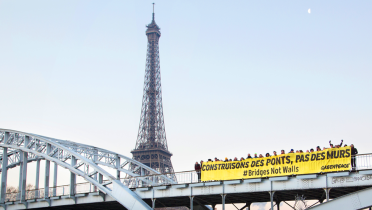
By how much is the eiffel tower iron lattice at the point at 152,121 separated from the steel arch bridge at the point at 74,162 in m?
40.4

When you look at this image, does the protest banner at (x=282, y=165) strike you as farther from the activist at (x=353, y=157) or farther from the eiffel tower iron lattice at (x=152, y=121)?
the eiffel tower iron lattice at (x=152, y=121)

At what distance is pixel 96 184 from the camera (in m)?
33.5

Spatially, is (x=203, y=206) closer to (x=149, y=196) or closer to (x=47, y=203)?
(x=149, y=196)

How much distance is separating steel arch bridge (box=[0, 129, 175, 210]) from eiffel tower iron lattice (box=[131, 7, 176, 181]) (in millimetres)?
40385

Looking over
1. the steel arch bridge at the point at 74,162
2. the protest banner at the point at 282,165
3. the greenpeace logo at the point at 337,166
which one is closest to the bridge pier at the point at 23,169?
the steel arch bridge at the point at 74,162

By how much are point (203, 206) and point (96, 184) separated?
27.5 ft

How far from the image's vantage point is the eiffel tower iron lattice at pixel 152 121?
295 ft

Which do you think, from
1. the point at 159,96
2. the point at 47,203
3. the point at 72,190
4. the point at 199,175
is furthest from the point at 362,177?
the point at 159,96

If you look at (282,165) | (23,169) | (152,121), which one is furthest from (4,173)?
(152,121)

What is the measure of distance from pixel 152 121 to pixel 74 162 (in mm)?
62907

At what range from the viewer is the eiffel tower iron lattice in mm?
89875

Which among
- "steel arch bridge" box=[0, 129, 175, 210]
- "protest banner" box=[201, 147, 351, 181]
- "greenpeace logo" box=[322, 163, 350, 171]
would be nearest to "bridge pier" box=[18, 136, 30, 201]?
"steel arch bridge" box=[0, 129, 175, 210]

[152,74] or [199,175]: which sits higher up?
[152,74]

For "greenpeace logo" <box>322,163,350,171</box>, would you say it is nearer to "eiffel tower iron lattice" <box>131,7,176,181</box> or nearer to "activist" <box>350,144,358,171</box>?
"activist" <box>350,144,358,171</box>
